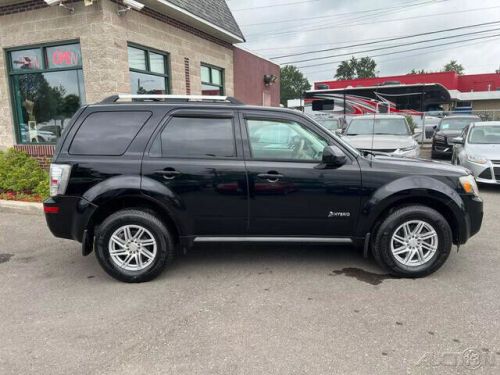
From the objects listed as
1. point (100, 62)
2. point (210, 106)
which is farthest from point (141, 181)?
point (100, 62)

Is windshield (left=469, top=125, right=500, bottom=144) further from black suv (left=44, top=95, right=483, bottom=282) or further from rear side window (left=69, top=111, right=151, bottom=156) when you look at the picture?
rear side window (left=69, top=111, right=151, bottom=156)

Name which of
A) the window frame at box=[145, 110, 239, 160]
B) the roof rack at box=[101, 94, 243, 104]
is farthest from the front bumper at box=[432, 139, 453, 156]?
the window frame at box=[145, 110, 239, 160]

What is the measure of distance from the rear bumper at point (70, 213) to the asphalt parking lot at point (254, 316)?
596 mm

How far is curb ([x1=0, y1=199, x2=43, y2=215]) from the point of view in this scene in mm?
7125

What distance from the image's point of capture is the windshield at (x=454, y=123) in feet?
51.3

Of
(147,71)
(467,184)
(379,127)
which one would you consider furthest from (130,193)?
(379,127)

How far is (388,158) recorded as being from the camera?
14.8 ft

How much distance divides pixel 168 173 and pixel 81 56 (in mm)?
5976

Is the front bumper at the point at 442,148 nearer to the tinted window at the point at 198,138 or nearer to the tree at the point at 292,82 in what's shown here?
the tinted window at the point at 198,138

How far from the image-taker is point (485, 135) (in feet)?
32.2

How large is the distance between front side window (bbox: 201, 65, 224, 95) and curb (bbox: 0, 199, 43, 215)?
676cm

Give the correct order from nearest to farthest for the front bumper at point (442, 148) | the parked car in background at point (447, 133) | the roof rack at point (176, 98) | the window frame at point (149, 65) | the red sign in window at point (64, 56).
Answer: the roof rack at point (176, 98)
the red sign in window at point (64, 56)
the window frame at point (149, 65)
the front bumper at point (442, 148)
the parked car in background at point (447, 133)

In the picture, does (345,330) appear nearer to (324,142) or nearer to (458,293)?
(458,293)

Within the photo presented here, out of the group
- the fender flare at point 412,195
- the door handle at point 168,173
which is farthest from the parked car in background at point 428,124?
the door handle at point 168,173
